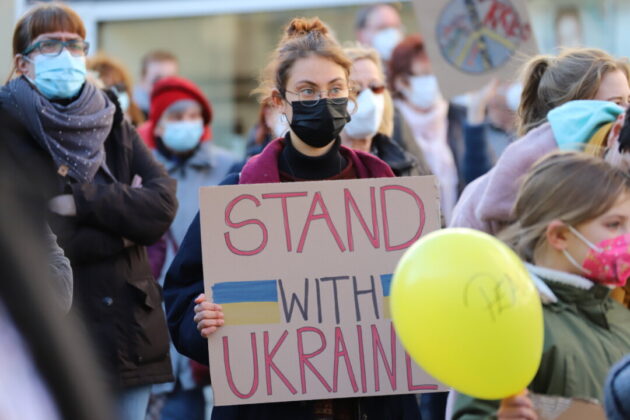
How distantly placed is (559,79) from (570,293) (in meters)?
1.43

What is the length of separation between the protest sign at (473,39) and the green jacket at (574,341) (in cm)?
290

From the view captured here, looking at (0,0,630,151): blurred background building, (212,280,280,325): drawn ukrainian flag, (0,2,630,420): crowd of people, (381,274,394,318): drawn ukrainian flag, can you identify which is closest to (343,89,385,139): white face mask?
(0,2,630,420): crowd of people

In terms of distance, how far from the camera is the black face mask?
3852 millimetres

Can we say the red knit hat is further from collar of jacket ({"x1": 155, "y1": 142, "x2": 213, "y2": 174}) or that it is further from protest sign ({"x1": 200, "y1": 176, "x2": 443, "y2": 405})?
protest sign ({"x1": 200, "y1": 176, "x2": 443, "y2": 405})

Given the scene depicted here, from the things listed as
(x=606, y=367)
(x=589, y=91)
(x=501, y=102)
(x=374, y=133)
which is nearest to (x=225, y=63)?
(x=501, y=102)

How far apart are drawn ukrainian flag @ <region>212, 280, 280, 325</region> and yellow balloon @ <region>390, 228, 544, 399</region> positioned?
39.8 inches

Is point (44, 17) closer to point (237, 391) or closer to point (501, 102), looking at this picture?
point (237, 391)

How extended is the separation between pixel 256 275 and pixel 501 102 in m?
5.74

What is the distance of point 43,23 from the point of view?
481 centimetres

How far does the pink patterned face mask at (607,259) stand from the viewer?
10.0 ft

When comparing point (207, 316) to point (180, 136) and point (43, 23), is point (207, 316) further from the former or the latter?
point (180, 136)

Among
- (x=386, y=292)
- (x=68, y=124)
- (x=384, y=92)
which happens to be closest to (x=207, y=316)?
(x=386, y=292)

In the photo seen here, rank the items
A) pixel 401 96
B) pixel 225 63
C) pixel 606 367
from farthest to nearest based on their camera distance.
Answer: pixel 225 63 < pixel 401 96 < pixel 606 367

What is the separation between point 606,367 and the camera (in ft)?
9.86
